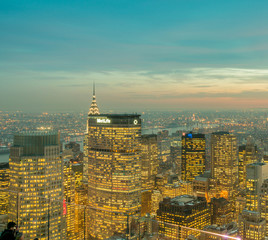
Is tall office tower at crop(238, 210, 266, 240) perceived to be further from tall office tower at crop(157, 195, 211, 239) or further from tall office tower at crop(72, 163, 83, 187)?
tall office tower at crop(72, 163, 83, 187)

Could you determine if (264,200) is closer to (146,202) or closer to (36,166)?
(146,202)

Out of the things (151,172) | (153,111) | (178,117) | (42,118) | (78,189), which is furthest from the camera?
(178,117)

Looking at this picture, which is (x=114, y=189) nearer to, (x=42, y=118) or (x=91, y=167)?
(x=91, y=167)

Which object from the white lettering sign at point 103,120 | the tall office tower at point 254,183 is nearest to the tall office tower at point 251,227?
the tall office tower at point 254,183

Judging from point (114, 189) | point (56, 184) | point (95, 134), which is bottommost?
point (114, 189)

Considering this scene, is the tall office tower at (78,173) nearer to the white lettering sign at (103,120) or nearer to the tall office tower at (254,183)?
the white lettering sign at (103,120)

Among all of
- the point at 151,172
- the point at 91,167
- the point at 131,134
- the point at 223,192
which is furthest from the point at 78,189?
the point at 223,192
